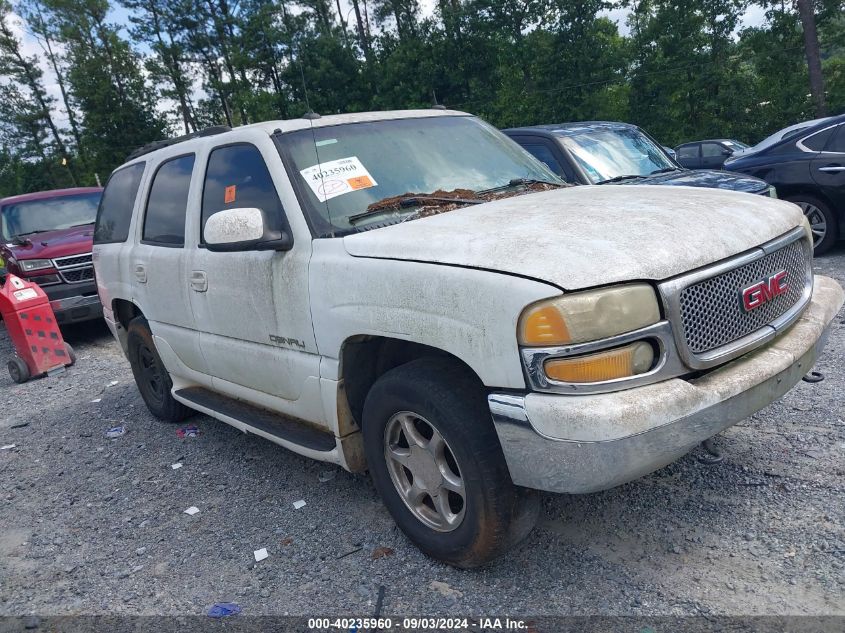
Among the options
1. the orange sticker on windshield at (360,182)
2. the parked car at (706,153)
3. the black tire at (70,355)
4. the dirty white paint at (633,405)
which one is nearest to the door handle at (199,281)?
the orange sticker on windshield at (360,182)

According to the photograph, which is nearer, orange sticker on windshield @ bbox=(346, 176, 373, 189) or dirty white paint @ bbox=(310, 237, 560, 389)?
dirty white paint @ bbox=(310, 237, 560, 389)

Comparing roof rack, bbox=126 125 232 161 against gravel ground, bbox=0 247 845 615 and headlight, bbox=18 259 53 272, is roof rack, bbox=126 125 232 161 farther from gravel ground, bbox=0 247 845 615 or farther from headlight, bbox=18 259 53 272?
headlight, bbox=18 259 53 272

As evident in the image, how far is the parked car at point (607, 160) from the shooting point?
6621 millimetres

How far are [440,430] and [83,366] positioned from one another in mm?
6483

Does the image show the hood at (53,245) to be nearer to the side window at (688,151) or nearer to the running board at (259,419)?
the running board at (259,419)

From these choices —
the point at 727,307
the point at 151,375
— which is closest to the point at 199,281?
the point at 151,375

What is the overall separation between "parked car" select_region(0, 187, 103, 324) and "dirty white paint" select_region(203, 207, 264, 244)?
6202mm

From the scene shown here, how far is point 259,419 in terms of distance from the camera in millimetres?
3719

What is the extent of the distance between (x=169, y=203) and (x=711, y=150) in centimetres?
1605

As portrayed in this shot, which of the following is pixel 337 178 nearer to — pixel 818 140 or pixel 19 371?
pixel 19 371

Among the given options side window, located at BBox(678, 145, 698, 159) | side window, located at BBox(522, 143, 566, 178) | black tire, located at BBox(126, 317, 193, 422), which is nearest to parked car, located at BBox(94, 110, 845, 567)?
black tire, located at BBox(126, 317, 193, 422)

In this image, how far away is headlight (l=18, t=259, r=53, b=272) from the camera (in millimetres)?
8391

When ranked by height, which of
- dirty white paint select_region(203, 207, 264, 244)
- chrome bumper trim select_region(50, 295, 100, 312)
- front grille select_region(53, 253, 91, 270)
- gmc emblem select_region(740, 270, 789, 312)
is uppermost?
dirty white paint select_region(203, 207, 264, 244)

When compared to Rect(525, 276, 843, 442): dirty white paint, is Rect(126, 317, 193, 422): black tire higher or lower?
lower
